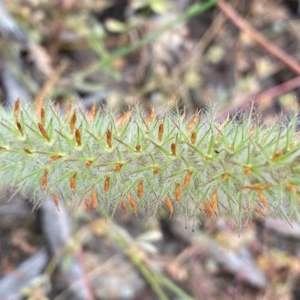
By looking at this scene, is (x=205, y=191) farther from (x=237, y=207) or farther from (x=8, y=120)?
(x=8, y=120)

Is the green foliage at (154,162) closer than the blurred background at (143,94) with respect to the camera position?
Yes

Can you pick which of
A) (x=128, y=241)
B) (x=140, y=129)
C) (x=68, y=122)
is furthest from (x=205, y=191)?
(x=128, y=241)

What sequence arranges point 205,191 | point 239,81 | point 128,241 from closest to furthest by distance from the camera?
point 205,191
point 128,241
point 239,81

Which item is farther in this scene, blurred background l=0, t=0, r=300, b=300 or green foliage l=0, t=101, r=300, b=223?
blurred background l=0, t=0, r=300, b=300

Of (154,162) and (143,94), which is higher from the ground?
(143,94)

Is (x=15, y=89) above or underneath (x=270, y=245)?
above
